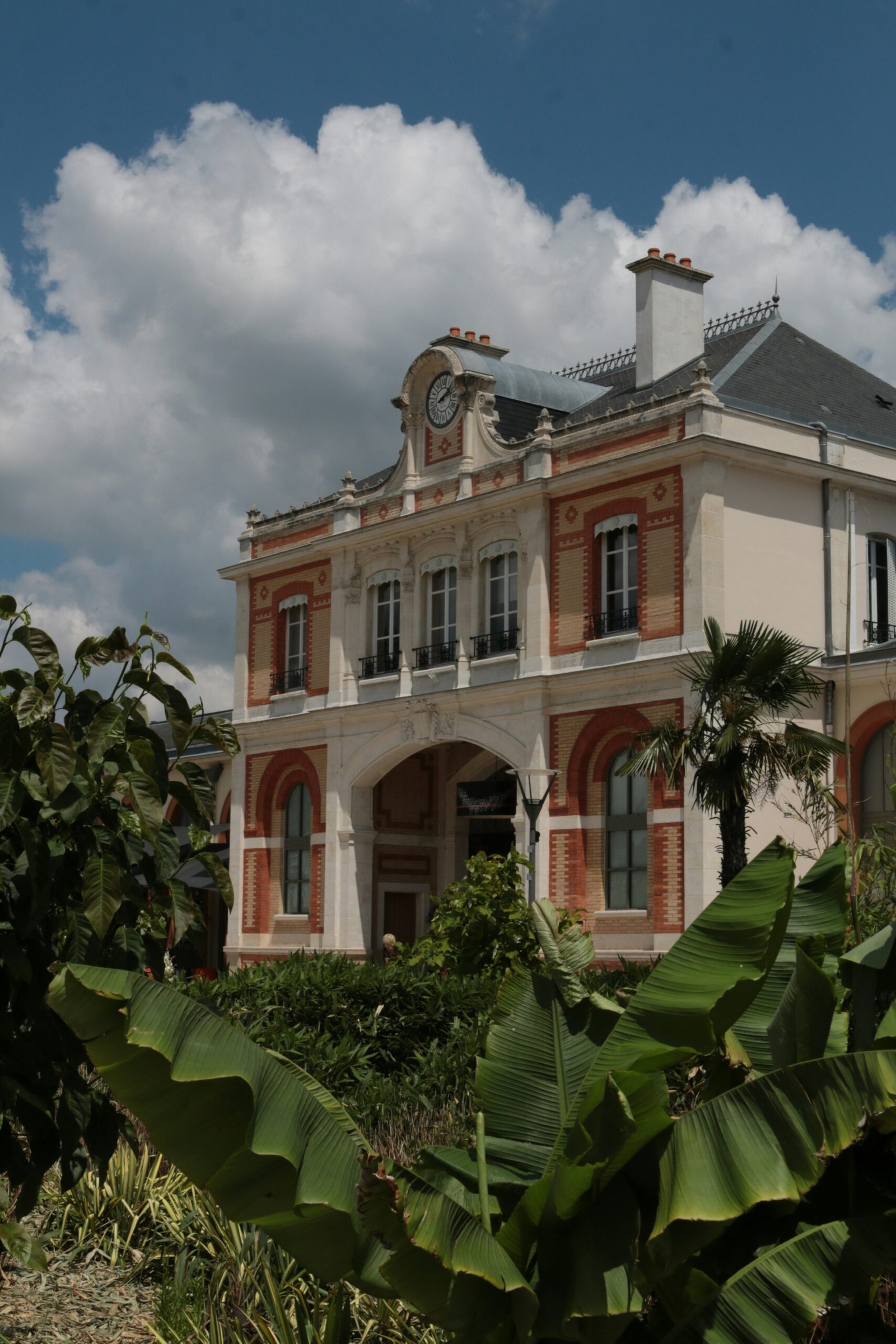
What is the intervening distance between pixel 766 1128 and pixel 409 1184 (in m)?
1.20

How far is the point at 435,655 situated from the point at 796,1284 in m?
29.5

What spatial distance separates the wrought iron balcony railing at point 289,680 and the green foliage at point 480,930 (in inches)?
825

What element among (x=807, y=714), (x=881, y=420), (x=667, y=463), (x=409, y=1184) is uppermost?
(x=881, y=420)

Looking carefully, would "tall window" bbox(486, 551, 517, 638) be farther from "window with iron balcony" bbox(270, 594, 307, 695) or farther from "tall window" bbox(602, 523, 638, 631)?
"window with iron balcony" bbox(270, 594, 307, 695)

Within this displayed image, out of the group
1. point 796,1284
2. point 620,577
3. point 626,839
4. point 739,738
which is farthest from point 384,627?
point 796,1284

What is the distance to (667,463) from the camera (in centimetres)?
2977

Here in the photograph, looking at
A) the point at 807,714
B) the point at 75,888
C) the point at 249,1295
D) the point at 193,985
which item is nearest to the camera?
the point at 75,888

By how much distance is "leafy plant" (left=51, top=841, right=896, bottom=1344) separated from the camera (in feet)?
16.1

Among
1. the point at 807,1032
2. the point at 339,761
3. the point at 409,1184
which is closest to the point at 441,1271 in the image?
the point at 409,1184

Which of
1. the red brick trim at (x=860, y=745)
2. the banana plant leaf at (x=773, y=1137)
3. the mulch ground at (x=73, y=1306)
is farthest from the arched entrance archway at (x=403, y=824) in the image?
the banana plant leaf at (x=773, y=1137)

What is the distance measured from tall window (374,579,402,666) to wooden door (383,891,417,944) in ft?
18.0

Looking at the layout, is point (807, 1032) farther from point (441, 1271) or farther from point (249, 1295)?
point (249, 1295)

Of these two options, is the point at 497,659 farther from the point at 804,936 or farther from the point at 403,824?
the point at 804,936

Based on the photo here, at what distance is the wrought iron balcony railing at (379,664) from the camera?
35.8 meters
